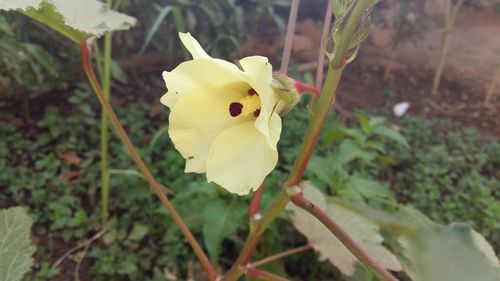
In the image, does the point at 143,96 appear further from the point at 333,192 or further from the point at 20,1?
the point at 20,1

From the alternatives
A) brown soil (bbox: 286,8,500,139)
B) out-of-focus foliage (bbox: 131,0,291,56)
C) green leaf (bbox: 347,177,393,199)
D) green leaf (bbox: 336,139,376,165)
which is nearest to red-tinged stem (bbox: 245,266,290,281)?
green leaf (bbox: 347,177,393,199)

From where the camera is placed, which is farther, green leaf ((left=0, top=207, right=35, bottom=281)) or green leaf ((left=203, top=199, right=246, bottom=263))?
green leaf ((left=203, top=199, right=246, bottom=263))

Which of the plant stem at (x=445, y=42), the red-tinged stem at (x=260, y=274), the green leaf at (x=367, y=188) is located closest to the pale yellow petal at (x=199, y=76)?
the red-tinged stem at (x=260, y=274)

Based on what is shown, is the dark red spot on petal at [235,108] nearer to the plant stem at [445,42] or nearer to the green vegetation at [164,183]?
the green vegetation at [164,183]

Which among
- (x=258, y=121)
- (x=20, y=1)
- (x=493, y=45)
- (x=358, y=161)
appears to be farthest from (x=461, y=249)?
(x=493, y=45)

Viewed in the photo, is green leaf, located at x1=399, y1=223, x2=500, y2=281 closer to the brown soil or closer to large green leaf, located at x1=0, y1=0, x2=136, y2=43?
large green leaf, located at x1=0, y1=0, x2=136, y2=43
